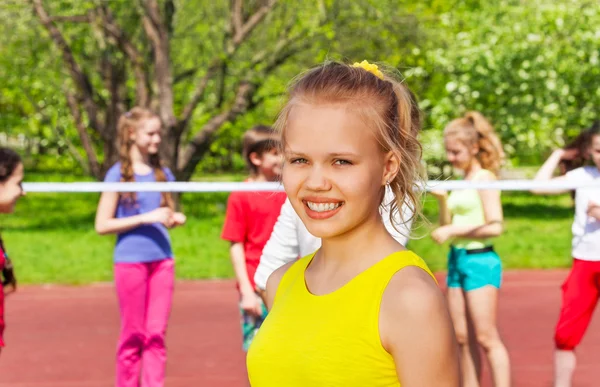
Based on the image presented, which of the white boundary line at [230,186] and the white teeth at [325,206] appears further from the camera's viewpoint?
the white boundary line at [230,186]

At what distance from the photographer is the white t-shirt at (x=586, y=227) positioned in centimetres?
604

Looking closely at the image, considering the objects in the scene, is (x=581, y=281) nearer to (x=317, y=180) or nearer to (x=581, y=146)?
(x=581, y=146)

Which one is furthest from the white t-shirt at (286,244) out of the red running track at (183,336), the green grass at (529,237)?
the green grass at (529,237)

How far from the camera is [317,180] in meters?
1.94

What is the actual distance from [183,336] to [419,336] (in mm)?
7453

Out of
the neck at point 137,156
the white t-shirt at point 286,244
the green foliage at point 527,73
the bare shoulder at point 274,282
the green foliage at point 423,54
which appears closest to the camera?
the bare shoulder at point 274,282

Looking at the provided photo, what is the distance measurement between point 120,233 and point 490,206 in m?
2.14

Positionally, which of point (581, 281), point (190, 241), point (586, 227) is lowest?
point (190, 241)

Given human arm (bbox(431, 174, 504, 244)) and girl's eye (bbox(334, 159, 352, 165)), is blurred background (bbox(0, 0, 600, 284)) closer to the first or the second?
human arm (bbox(431, 174, 504, 244))

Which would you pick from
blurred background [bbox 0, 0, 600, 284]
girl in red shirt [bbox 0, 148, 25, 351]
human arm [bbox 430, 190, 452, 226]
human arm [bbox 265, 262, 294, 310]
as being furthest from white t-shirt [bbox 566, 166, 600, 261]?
blurred background [bbox 0, 0, 600, 284]

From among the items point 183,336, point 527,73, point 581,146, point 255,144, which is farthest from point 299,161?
point 527,73

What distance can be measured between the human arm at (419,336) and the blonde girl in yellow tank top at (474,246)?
3938 millimetres

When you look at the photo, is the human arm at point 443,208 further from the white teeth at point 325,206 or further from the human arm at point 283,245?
the white teeth at point 325,206

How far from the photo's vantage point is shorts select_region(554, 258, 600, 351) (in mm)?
6020
